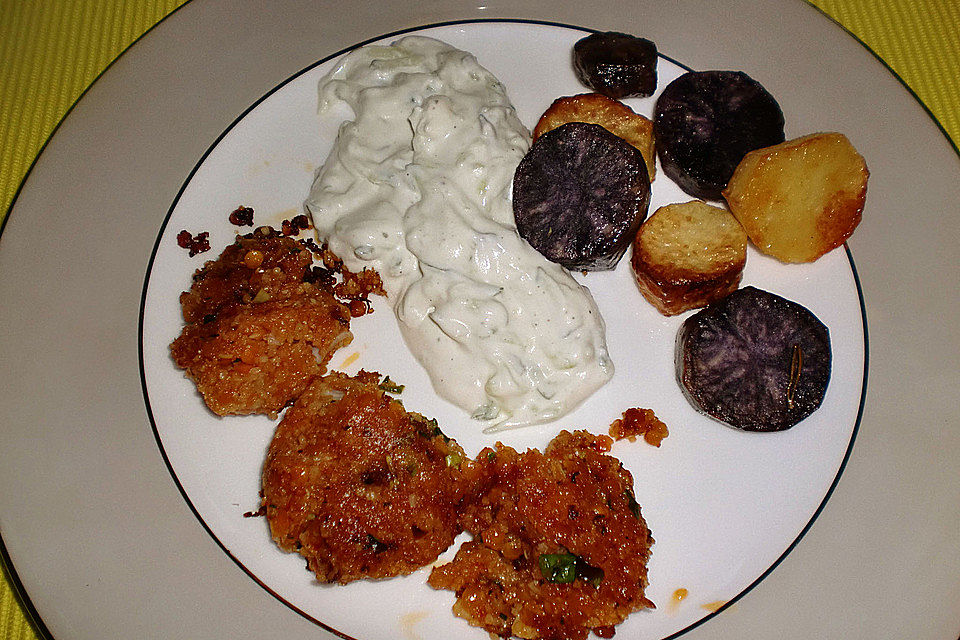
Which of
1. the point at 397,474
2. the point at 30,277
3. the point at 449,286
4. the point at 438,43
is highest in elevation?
the point at 438,43

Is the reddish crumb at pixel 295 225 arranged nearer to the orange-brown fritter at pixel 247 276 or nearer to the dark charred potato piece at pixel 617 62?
the orange-brown fritter at pixel 247 276

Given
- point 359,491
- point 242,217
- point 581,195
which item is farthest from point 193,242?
point 581,195

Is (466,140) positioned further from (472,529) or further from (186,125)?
(472,529)

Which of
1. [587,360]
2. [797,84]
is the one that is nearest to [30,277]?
[587,360]

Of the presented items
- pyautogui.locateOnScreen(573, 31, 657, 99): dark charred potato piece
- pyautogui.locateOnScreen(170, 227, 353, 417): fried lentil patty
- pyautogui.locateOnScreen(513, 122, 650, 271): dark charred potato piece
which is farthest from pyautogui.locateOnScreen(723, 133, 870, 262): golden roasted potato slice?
pyautogui.locateOnScreen(170, 227, 353, 417): fried lentil patty

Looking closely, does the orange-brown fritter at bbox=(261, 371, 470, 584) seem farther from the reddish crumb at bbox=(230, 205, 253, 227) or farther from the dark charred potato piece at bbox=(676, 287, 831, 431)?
the dark charred potato piece at bbox=(676, 287, 831, 431)

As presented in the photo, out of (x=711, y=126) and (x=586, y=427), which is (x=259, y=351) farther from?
(x=711, y=126)
